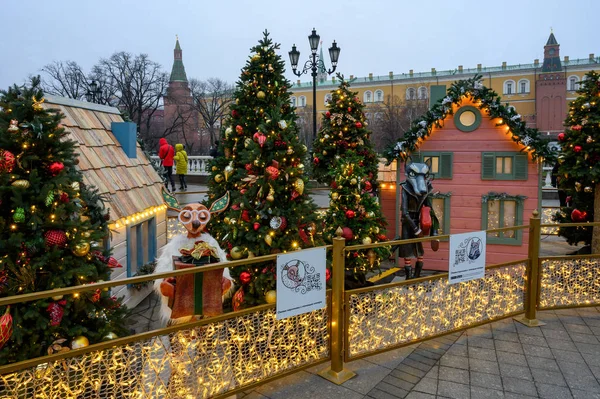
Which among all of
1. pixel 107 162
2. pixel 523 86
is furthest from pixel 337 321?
pixel 523 86

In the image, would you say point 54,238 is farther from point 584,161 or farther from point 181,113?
point 181,113

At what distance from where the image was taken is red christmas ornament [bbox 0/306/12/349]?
10.7 ft

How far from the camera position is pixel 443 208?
9.19 m

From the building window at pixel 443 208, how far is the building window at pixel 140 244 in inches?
223

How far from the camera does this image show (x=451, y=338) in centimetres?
564

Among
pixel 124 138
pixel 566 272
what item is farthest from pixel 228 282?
pixel 566 272

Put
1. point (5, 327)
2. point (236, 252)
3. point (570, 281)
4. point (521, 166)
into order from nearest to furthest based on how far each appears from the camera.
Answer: point (5, 327), point (236, 252), point (570, 281), point (521, 166)

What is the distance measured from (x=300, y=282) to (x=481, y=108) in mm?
6383

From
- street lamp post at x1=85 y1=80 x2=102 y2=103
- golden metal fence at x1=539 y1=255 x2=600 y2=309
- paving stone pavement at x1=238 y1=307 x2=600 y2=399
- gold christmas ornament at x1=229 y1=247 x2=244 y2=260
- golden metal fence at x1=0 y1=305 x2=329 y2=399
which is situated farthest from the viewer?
street lamp post at x1=85 y1=80 x2=102 y2=103

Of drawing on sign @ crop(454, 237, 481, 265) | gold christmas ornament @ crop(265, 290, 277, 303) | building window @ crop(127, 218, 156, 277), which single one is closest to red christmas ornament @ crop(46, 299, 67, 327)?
gold christmas ornament @ crop(265, 290, 277, 303)

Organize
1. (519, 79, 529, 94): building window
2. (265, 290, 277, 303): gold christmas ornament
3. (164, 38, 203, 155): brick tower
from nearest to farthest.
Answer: (265, 290, 277, 303): gold christmas ornament → (164, 38, 203, 155): brick tower → (519, 79, 529, 94): building window

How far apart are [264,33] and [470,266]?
6249 mm

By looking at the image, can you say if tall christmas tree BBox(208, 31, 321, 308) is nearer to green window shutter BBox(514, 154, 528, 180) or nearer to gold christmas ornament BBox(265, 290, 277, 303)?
gold christmas ornament BBox(265, 290, 277, 303)

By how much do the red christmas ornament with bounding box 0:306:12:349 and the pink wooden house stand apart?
732cm
